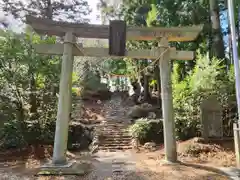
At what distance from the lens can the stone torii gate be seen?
6555mm

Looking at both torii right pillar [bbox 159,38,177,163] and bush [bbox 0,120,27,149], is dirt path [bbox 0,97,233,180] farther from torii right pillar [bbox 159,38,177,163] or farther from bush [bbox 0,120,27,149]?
bush [bbox 0,120,27,149]

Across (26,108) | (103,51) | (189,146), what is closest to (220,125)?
(189,146)

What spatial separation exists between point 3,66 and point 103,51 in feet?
13.2

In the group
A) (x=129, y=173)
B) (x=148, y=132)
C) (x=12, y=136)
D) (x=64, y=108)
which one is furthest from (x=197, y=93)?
(x=12, y=136)

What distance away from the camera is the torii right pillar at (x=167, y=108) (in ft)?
22.2

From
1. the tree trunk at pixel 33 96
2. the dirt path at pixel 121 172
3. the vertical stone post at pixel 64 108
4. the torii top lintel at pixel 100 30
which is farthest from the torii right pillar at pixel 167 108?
the tree trunk at pixel 33 96

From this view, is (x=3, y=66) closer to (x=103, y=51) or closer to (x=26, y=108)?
(x=26, y=108)

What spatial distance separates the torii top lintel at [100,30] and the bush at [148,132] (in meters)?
4.53

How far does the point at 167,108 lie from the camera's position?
693cm

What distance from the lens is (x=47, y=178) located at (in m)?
5.41

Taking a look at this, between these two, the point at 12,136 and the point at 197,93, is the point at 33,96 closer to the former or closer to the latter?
the point at 12,136

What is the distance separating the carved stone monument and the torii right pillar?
275 centimetres

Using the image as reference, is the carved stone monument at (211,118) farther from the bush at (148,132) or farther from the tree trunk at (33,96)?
the tree trunk at (33,96)

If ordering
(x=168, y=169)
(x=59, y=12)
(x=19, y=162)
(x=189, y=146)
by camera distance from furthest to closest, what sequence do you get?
(x=59, y=12) → (x=189, y=146) → (x=19, y=162) → (x=168, y=169)
